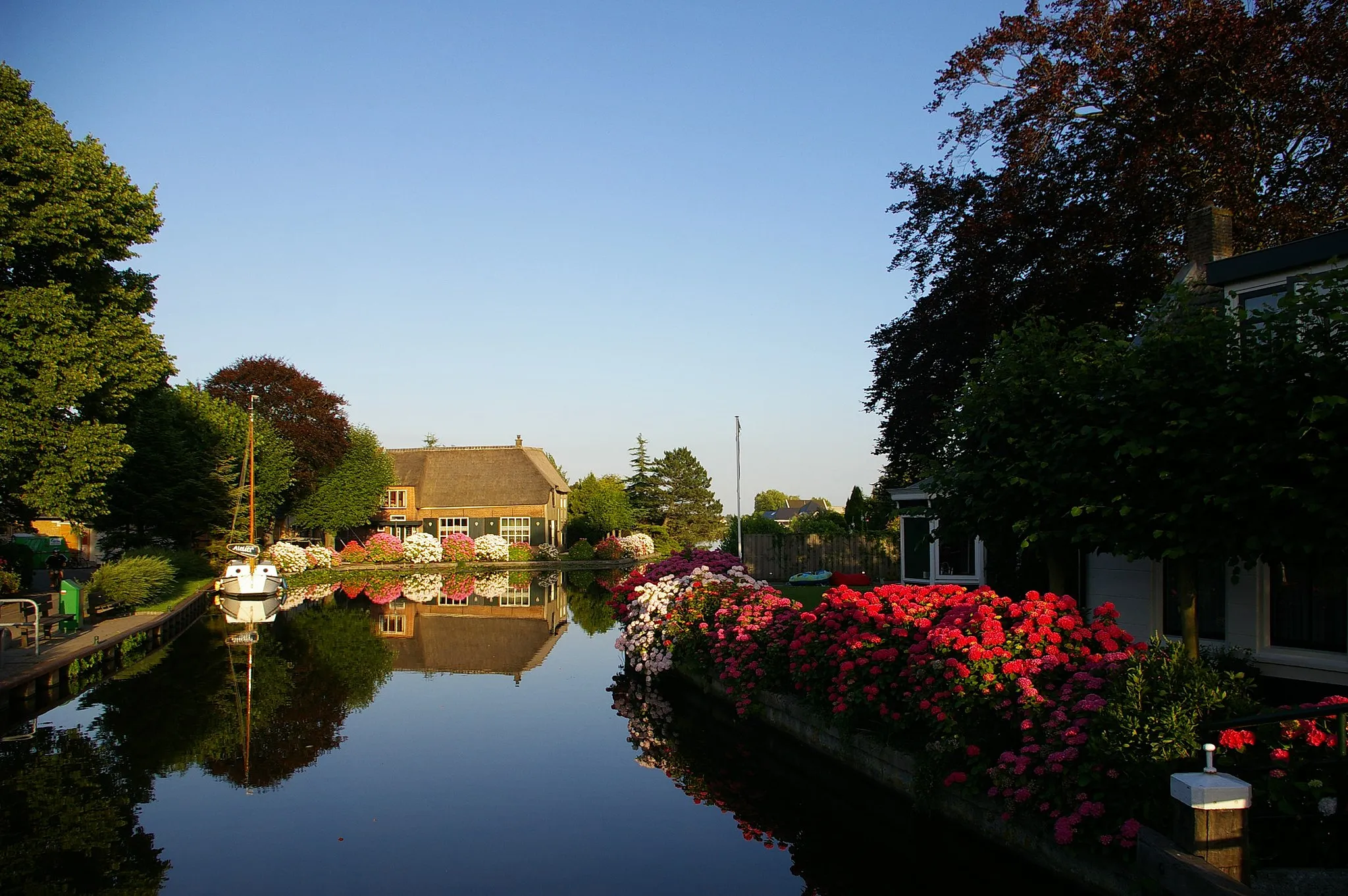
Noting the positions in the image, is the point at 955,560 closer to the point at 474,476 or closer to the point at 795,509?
the point at 474,476

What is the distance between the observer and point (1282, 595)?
9938 mm

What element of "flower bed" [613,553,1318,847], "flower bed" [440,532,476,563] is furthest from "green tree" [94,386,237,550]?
"flower bed" [613,553,1318,847]

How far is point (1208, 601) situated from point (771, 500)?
14719 cm

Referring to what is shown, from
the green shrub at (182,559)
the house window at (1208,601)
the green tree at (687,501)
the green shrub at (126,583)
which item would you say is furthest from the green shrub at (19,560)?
the green tree at (687,501)

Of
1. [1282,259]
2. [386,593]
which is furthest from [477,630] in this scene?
[1282,259]

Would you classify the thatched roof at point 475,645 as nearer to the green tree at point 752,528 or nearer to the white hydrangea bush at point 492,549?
the green tree at point 752,528

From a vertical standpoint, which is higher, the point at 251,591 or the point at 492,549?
the point at 251,591

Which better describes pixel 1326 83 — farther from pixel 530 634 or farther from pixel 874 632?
pixel 530 634

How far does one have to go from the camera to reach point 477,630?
23.6 metres

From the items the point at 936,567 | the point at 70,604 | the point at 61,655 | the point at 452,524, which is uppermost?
the point at 936,567

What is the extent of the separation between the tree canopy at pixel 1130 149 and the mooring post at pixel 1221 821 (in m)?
13.2

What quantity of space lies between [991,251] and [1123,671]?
14534 millimetres

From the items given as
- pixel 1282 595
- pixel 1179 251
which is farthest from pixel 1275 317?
pixel 1179 251

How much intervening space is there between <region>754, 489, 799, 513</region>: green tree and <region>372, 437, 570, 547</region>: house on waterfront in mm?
87522
